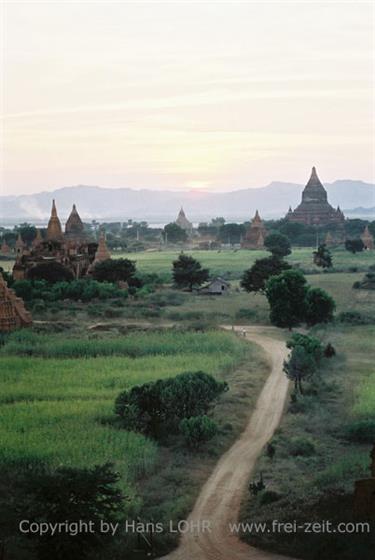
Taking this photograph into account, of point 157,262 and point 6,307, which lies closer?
point 6,307

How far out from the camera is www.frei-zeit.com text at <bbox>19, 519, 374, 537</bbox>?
573 inches

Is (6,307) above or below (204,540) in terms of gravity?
above

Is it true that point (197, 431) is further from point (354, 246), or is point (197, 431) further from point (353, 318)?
point (354, 246)

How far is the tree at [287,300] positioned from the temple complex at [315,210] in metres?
73.9

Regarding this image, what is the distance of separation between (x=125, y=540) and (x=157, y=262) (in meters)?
61.3

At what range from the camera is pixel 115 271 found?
51938mm

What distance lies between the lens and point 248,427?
22391 millimetres

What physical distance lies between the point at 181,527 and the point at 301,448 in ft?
16.1

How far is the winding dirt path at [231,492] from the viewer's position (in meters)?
14.7

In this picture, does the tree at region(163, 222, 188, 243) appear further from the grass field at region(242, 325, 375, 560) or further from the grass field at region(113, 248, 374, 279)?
the grass field at region(242, 325, 375, 560)

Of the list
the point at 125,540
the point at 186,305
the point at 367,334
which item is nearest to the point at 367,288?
the point at 186,305

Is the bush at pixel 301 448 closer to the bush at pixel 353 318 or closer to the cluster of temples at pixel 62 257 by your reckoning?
the bush at pixel 353 318

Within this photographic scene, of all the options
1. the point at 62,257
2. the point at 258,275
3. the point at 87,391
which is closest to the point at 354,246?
the point at 258,275

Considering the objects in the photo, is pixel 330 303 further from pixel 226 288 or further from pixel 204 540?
pixel 204 540
